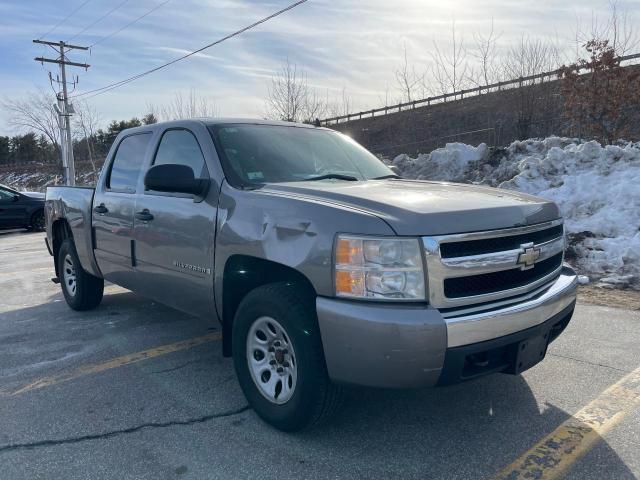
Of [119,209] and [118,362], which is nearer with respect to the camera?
[118,362]

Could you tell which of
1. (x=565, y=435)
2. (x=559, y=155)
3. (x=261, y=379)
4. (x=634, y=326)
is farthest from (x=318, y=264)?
(x=559, y=155)

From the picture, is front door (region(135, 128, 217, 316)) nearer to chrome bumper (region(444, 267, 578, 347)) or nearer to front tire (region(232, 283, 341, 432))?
front tire (region(232, 283, 341, 432))

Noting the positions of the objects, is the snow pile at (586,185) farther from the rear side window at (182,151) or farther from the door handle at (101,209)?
the door handle at (101,209)

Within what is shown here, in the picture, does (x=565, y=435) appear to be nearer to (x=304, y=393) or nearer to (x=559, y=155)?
(x=304, y=393)

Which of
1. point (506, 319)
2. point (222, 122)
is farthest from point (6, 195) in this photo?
point (506, 319)

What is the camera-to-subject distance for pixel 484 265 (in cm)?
281

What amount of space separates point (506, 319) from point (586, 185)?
288 inches

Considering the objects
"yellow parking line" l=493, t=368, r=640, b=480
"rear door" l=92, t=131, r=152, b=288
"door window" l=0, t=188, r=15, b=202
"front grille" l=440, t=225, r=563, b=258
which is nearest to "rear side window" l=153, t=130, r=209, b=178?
"rear door" l=92, t=131, r=152, b=288

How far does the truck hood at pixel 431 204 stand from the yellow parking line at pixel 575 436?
3.91ft

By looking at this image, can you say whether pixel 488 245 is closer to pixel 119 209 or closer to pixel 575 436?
pixel 575 436

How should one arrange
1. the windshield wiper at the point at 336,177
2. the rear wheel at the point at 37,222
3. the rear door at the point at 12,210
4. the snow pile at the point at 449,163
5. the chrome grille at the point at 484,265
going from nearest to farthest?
the chrome grille at the point at 484,265, the windshield wiper at the point at 336,177, the snow pile at the point at 449,163, the rear door at the point at 12,210, the rear wheel at the point at 37,222

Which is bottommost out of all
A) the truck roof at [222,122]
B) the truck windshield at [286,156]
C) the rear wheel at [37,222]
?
the rear wheel at [37,222]

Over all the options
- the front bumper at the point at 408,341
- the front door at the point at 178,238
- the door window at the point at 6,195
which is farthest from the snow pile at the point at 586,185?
the door window at the point at 6,195

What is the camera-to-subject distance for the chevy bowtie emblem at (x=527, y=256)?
9.79 ft
